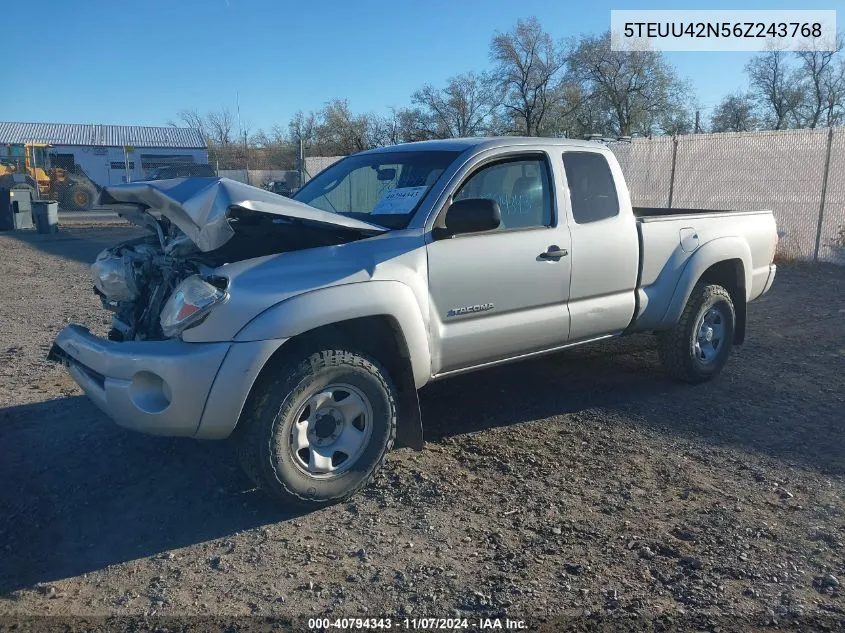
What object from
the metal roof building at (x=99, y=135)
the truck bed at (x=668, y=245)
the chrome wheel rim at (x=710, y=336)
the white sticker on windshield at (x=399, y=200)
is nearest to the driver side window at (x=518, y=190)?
the white sticker on windshield at (x=399, y=200)

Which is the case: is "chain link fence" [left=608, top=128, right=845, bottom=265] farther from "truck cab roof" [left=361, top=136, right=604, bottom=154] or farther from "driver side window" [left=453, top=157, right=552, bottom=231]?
"driver side window" [left=453, top=157, right=552, bottom=231]

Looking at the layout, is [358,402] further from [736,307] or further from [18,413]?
[736,307]

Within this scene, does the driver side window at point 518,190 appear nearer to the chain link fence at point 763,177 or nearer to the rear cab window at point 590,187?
the rear cab window at point 590,187

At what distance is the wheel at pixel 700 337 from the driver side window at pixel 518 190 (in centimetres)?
171

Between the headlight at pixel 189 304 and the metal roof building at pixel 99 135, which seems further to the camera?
the metal roof building at pixel 99 135

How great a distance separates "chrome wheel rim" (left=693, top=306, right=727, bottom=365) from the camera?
20.0ft

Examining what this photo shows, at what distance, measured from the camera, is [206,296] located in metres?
3.51

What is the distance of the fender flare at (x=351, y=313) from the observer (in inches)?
141

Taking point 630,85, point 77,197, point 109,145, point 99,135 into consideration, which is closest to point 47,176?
point 77,197

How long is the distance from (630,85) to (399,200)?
3143 cm

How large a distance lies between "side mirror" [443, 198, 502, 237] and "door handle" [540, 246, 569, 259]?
2.16ft

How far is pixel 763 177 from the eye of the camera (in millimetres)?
13930

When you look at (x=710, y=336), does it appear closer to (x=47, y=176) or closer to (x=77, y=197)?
(x=77, y=197)

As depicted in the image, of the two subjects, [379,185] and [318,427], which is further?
[379,185]
